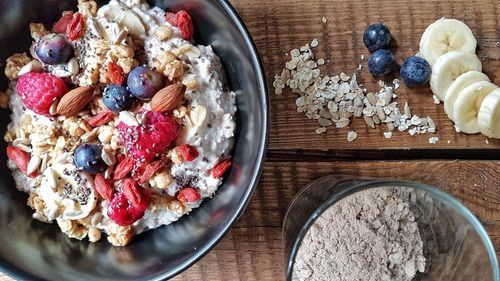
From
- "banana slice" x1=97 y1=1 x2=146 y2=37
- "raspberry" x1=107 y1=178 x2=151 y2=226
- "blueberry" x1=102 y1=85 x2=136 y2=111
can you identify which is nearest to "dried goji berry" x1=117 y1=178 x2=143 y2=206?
"raspberry" x1=107 y1=178 x2=151 y2=226

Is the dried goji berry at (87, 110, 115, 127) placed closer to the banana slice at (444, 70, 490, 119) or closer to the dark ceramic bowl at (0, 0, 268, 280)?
the dark ceramic bowl at (0, 0, 268, 280)

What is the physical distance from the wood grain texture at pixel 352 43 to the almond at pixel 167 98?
9.6 inches

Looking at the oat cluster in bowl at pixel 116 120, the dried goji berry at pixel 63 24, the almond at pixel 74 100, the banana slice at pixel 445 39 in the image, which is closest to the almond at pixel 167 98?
the oat cluster in bowl at pixel 116 120

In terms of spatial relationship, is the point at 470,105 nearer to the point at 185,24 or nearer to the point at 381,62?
the point at 381,62

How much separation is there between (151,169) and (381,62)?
0.43 m

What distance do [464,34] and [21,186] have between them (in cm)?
78

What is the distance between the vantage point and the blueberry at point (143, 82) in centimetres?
92

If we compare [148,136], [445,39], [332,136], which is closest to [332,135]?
[332,136]

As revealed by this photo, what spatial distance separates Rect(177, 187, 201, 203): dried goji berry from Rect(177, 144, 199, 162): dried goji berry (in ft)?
0.20

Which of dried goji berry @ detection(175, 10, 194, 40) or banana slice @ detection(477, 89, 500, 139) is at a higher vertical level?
dried goji berry @ detection(175, 10, 194, 40)

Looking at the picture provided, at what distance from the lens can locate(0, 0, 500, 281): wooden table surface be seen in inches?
44.2

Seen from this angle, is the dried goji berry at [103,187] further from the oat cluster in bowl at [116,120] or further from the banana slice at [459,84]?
the banana slice at [459,84]

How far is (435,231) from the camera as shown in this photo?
3.33 ft

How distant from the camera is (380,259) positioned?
3.28 feet
